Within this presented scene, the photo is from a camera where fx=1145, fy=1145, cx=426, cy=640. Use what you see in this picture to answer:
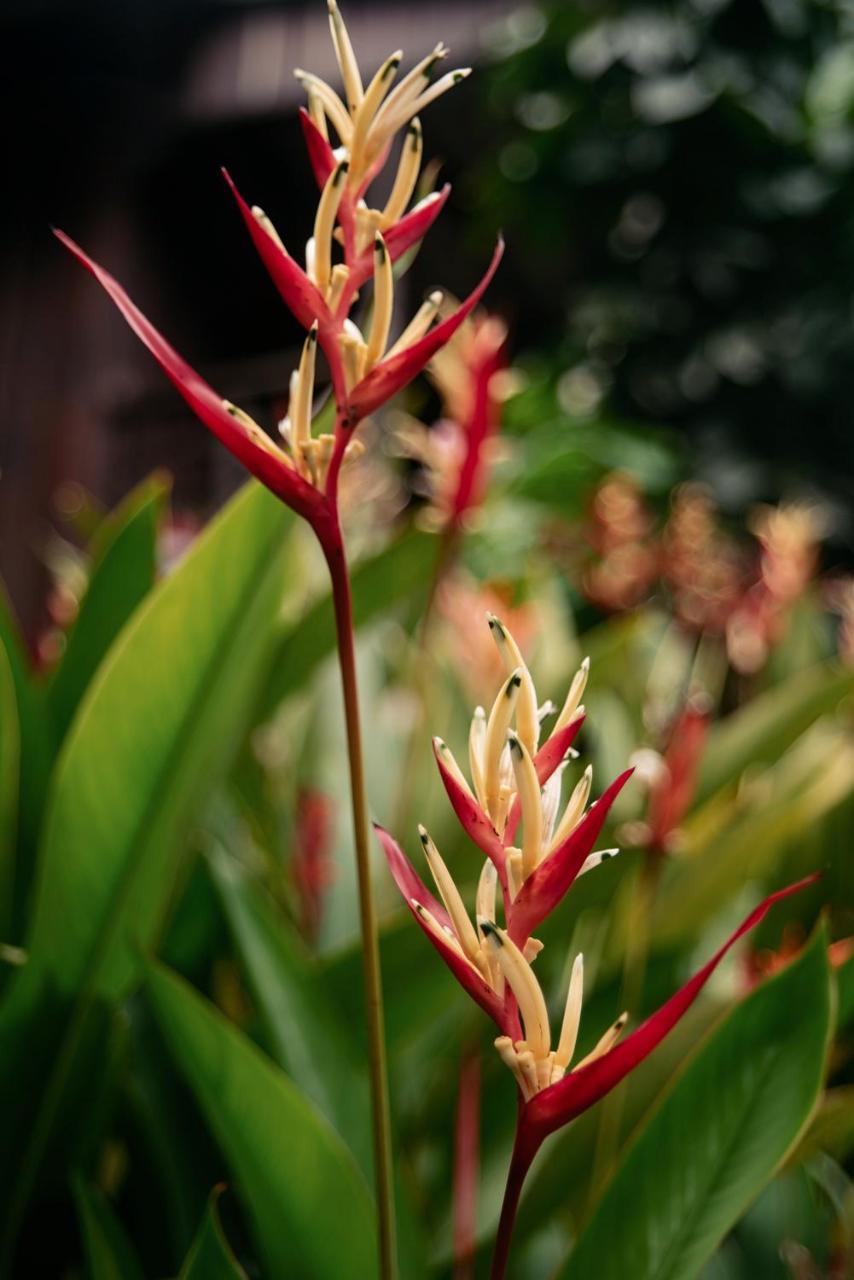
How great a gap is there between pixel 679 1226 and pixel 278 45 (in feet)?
9.72

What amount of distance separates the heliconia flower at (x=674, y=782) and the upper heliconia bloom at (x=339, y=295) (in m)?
0.20

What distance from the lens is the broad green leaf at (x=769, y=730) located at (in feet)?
2.36

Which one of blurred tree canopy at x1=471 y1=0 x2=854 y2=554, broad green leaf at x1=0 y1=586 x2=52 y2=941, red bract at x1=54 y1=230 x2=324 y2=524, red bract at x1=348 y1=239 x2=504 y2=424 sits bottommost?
blurred tree canopy at x1=471 y1=0 x2=854 y2=554

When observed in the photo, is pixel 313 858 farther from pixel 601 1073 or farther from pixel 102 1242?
pixel 601 1073

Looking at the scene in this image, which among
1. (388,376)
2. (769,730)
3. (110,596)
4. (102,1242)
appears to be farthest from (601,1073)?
(769,730)

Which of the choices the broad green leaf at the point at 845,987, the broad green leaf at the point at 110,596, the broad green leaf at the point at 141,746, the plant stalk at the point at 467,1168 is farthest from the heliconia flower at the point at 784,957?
the broad green leaf at the point at 110,596

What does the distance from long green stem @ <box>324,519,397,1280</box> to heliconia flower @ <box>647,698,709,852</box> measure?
0.19 meters

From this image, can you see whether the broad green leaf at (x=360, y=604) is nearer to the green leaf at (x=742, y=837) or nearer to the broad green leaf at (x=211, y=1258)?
the green leaf at (x=742, y=837)

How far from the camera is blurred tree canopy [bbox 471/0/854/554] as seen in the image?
239cm

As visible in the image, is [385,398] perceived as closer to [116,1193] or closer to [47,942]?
[47,942]

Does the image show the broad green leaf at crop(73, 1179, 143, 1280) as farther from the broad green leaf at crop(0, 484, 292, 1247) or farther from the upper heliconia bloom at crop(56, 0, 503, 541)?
the upper heliconia bloom at crop(56, 0, 503, 541)

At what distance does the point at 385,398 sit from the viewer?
0.25 m

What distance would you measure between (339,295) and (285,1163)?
27cm

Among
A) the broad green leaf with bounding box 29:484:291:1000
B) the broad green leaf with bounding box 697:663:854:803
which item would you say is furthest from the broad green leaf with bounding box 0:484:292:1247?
the broad green leaf with bounding box 697:663:854:803
